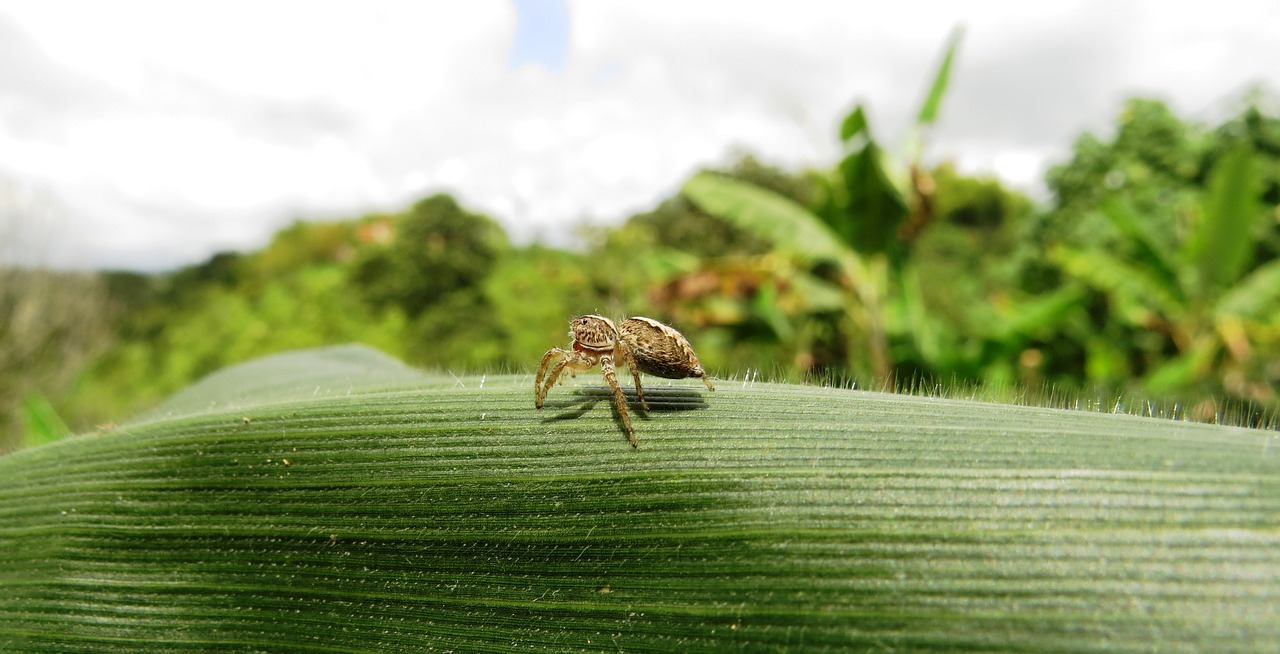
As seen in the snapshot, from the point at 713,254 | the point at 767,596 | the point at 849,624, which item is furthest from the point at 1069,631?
the point at 713,254

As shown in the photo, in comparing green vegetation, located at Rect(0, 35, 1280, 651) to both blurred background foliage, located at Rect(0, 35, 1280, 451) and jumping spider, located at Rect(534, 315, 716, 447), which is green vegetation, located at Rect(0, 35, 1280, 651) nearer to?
jumping spider, located at Rect(534, 315, 716, 447)

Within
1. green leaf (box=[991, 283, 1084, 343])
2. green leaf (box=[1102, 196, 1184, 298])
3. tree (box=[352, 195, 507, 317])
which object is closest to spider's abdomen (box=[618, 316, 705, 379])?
green leaf (box=[991, 283, 1084, 343])

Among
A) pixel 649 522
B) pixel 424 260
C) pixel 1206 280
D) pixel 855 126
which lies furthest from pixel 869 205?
pixel 424 260

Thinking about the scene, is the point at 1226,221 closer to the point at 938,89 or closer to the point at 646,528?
the point at 938,89

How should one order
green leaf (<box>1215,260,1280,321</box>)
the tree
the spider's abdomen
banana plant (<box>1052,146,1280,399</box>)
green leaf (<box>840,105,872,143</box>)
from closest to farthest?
the spider's abdomen, green leaf (<box>840,105,872,143</box>), banana plant (<box>1052,146,1280,399</box>), green leaf (<box>1215,260,1280,321</box>), the tree

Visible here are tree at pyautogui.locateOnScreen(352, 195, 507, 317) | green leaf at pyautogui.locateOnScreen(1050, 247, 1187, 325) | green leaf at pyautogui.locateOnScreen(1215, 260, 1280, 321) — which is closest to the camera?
green leaf at pyautogui.locateOnScreen(1215, 260, 1280, 321)

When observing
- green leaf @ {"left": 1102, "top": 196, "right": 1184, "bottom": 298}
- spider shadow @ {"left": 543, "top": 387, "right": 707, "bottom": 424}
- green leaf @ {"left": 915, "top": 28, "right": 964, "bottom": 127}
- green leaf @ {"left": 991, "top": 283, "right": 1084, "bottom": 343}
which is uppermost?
green leaf @ {"left": 915, "top": 28, "right": 964, "bottom": 127}

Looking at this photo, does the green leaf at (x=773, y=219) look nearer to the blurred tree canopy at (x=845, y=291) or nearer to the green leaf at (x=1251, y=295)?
the blurred tree canopy at (x=845, y=291)
